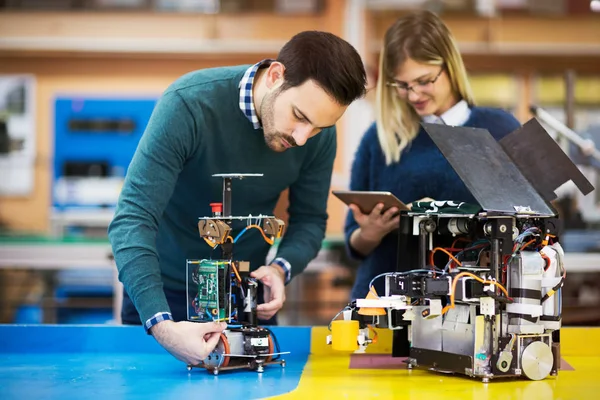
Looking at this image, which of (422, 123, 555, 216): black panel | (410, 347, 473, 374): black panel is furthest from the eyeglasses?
(410, 347, 473, 374): black panel

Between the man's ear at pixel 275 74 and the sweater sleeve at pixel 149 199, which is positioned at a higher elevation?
the man's ear at pixel 275 74

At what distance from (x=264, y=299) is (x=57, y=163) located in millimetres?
6378

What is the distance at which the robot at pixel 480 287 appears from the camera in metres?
1.56

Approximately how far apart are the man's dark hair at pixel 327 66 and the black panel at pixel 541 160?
0.40 metres

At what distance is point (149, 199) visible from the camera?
1706 mm

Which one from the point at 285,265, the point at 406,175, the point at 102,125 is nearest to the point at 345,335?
the point at 285,265

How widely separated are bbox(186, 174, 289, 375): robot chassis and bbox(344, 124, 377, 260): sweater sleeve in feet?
2.26

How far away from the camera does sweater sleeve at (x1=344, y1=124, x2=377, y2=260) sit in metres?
2.38

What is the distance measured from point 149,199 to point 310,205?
0.56m

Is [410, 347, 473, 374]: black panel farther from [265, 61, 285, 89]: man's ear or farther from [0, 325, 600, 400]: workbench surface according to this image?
[265, 61, 285, 89]: man's ear

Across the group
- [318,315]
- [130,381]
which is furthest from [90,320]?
[130,381]

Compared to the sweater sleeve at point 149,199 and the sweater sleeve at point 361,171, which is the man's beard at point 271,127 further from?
the sweater sleeve at point 361,171

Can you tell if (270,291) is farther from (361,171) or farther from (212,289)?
(361,171)

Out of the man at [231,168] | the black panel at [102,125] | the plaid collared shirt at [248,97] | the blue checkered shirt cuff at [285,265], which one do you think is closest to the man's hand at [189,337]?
the man at [231,168]
